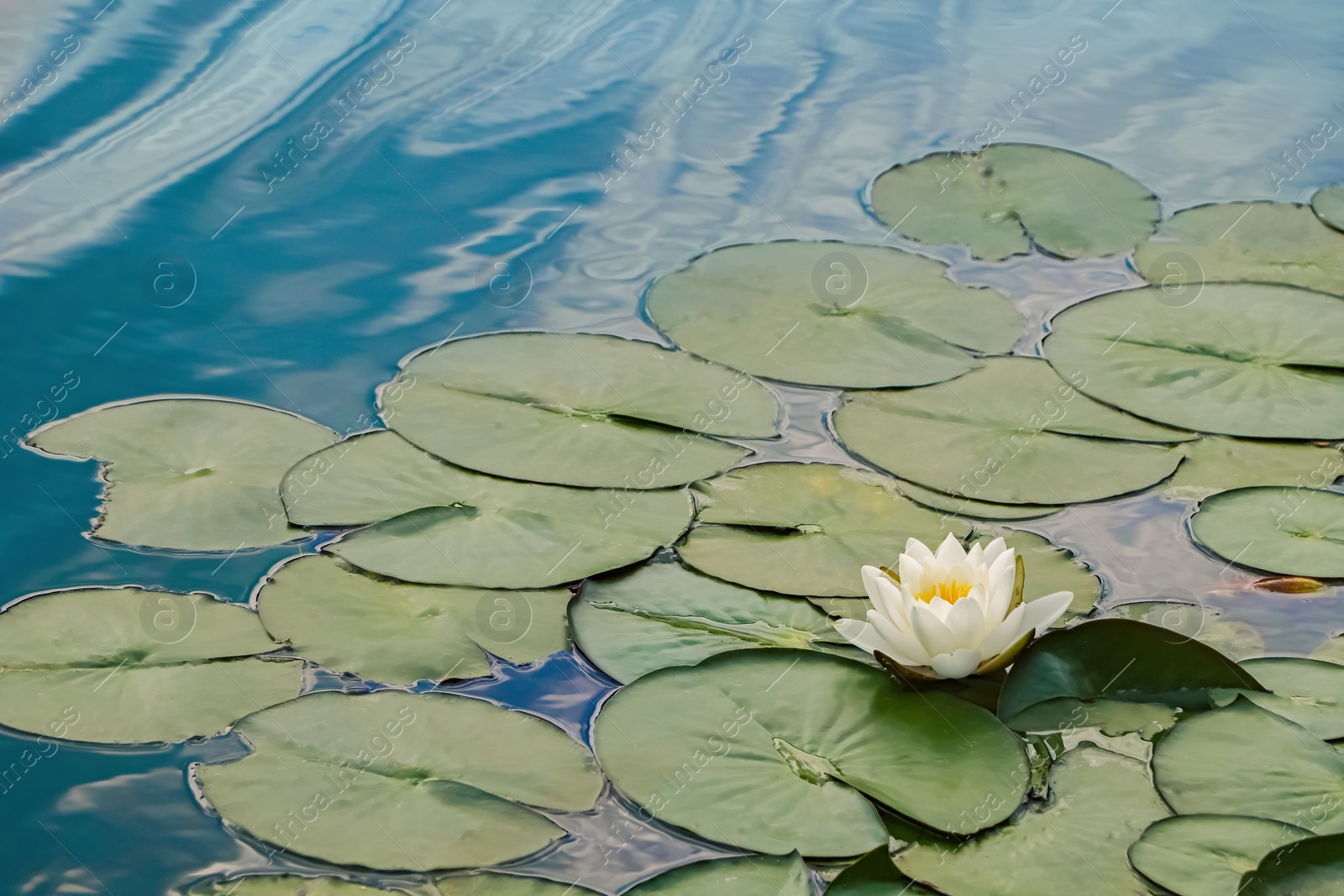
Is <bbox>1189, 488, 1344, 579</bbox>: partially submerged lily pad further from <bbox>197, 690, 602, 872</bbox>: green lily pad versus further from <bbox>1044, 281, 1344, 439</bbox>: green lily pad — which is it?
<bbox>197, 690, 602, 872</bbox>: green lily pad

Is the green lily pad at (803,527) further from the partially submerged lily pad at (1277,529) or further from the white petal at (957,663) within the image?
the partially submerged lily pad at (1277,529)

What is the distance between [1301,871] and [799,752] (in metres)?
0.48


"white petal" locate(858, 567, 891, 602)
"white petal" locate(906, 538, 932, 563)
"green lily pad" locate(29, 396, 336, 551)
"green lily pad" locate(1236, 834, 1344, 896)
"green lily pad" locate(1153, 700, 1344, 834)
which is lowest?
"green lily pad" locate(1153, 700, 1344, 834)

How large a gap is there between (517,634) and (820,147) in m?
1.62

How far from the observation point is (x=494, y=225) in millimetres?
2365

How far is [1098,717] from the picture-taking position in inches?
51.1

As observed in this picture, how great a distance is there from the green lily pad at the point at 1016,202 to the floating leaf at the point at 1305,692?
1.10 meters

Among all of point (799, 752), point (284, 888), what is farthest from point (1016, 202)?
point (284, 888)

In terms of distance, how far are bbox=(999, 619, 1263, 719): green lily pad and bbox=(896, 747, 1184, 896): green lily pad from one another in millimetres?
99

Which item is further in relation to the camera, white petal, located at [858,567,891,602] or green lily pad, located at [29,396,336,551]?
green lily pad, located at [29,396,336,551]

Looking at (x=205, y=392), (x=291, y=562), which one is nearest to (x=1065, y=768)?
(x=291, y=562)

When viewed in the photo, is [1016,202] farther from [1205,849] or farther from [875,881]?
[875,881]

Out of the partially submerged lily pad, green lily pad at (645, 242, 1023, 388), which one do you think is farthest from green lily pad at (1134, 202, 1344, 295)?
the partially submerged lily pad

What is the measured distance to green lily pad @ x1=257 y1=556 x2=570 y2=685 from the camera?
138cm
